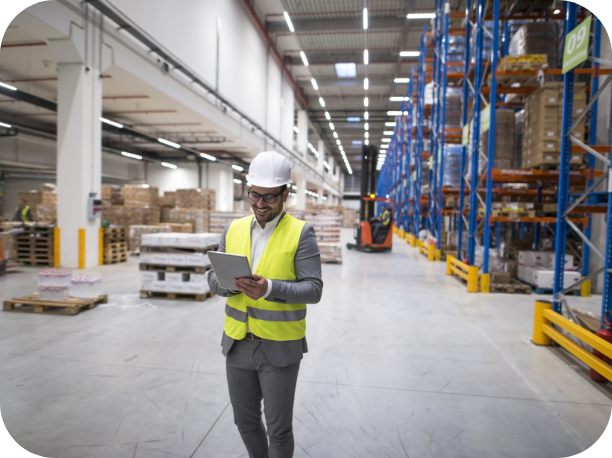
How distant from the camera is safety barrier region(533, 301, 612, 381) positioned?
3171 millimetres

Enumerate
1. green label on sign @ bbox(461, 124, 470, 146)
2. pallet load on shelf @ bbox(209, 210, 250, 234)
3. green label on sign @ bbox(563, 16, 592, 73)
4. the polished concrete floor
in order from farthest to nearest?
1. pallet load on shelf @ bbox(209, 210, 250, 234)
2. green label on sign @ bbox(461, 124, 470, 146)
3. green label on sign @ bbox(563, 16, 592, 73)
4. the polished concrete floor

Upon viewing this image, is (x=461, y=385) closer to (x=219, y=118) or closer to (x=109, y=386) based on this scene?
(x=109, y=386)

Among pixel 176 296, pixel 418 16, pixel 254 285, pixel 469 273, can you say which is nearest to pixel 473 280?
pixel 469 273

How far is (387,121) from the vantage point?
29438mm

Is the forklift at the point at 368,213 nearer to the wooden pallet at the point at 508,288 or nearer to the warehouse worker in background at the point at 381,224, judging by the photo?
the warehouse worker in background at the point at 381,224

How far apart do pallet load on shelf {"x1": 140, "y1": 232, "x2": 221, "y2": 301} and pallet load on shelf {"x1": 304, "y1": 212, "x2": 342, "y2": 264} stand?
212 inches

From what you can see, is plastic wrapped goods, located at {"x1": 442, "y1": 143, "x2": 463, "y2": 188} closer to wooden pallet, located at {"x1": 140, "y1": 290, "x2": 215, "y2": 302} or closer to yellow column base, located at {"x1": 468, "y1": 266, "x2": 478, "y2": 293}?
yellow column base, located at {"x1": 468, "y1": 266, "x2": 478, "y2": 293}

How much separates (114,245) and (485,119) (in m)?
9.19

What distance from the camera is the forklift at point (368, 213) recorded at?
1397cm

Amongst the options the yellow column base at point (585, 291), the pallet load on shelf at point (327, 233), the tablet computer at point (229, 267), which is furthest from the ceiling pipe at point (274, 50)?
the tablet computer at point (229, 267)

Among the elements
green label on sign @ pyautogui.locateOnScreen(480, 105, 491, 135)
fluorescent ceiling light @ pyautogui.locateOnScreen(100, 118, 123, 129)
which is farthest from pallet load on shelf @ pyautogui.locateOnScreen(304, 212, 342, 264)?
fluorescent ceiling light @ pyautogui.locateOnScreen(100, 118, 123, 129)

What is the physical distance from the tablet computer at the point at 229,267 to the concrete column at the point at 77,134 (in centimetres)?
800

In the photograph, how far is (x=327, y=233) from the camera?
1173 centimetres

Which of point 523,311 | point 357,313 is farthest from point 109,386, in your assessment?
point 523,311
